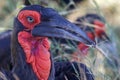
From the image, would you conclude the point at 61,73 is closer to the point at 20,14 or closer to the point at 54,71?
the point at 54,71

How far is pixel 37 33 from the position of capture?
470cm

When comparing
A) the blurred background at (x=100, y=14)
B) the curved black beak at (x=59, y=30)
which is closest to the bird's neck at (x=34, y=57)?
the curved black beak at (x=59, y=30)

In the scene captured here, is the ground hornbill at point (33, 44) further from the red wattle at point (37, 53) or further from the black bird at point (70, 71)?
the black bird at point (70, 71)

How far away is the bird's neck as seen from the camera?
15.7ft

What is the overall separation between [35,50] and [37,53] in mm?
29

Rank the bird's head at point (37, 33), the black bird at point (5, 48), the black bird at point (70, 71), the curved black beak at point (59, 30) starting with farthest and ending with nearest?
the black bird at point (5, 48) → the black bird at point (70, 71) → the bird's head at point (37, 33) → the curved black beak at point (59, 30)

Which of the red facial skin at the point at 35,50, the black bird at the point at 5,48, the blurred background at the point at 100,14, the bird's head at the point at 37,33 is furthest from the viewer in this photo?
the black bird at the point at 5,48

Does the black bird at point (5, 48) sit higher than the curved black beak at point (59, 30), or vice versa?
the curved black beak at point (59, 30)

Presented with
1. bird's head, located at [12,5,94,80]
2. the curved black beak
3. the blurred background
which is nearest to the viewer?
the curved black beak

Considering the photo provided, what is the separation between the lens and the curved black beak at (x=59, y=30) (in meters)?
4.55

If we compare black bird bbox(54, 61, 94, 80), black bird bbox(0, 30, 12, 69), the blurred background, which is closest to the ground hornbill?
black bird bbox(54, 61, 94, 80)

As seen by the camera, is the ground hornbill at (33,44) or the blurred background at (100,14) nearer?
the ground hornbill at (33,44)

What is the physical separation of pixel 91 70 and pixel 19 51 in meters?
0.59

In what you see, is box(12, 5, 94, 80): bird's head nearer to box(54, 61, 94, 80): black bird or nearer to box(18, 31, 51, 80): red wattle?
box(18, 31, 51, 80): red wattle
